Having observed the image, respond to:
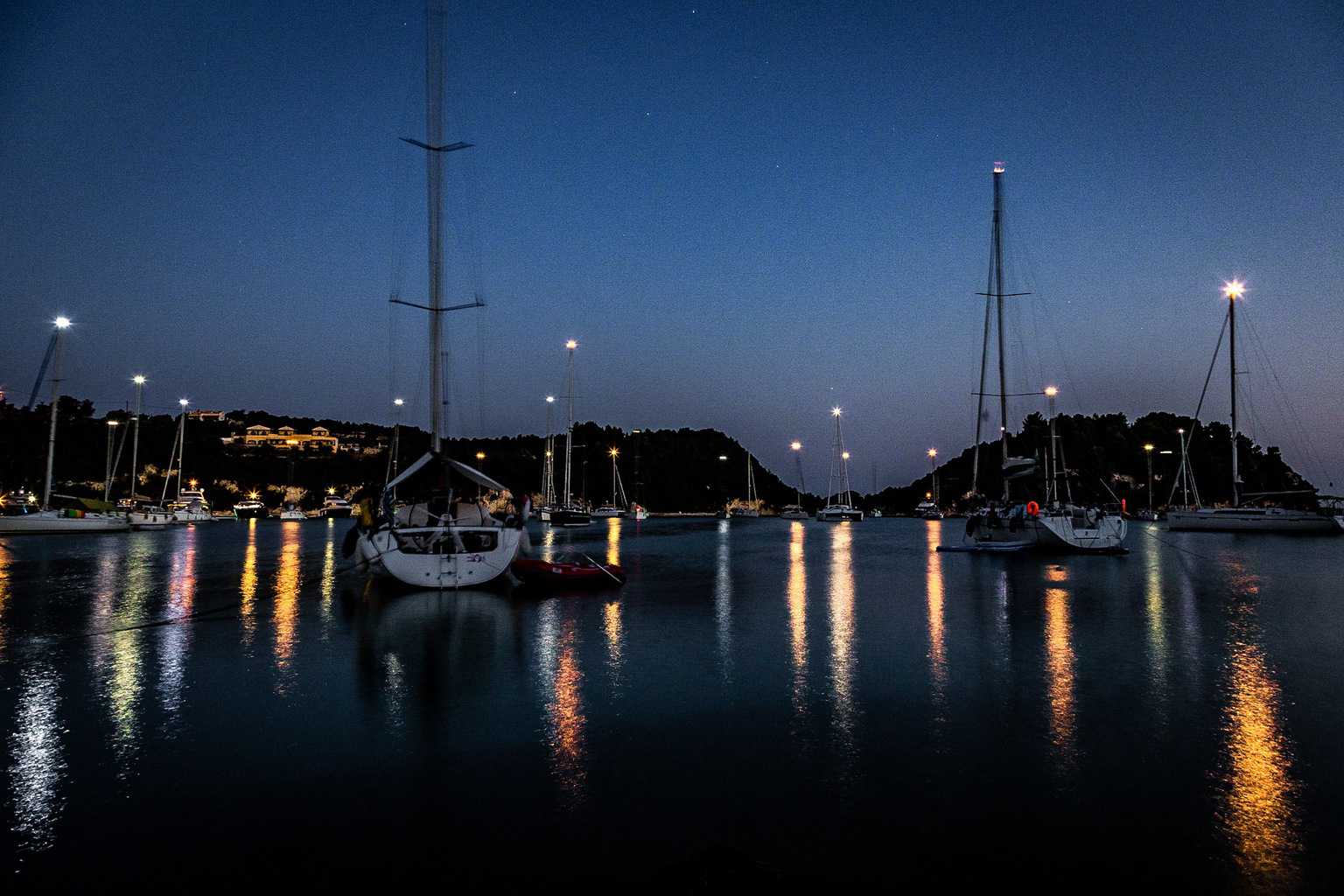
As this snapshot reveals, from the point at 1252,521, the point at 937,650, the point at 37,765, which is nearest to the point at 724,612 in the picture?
the point at 937,650

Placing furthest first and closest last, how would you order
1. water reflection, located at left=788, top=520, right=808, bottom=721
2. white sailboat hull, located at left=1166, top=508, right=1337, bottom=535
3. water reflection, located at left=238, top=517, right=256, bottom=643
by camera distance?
white sailboat hull, located at left=1166, top=508, right=1337, bottom=535
water reflection, located at left=238, top=517, right=256, bottom=643
water reflection, located at left=788, top=520, right=808, bottom=721

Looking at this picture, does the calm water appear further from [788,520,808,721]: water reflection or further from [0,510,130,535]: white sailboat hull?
[0,510,130,535]: white sailboat hull

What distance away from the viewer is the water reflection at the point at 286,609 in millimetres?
11523

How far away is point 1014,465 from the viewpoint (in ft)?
114

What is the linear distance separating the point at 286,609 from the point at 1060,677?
52.5ft

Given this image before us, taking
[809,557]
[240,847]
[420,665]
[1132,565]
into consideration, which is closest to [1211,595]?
[1132,565]

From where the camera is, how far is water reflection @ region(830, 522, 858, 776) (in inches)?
294

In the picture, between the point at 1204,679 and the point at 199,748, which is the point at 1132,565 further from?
the point at 199,748

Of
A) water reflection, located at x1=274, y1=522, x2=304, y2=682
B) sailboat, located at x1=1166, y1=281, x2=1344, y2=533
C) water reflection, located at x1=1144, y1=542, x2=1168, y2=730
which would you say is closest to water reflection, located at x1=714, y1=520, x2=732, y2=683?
water reflection, located at x1=1144, y1=542, x2=1168, y2=730

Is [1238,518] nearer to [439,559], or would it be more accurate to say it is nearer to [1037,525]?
[1037,525]

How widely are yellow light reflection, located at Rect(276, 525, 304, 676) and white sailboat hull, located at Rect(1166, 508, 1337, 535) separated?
213 feet

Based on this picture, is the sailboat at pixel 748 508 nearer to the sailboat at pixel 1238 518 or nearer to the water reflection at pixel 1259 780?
the sailboat at pixel 1238 518

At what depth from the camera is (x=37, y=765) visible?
6.60 m

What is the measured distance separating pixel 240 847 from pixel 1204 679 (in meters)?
11.5
